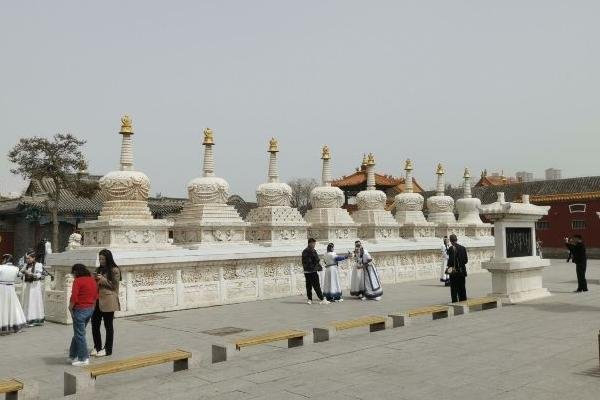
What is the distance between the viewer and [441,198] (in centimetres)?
2783

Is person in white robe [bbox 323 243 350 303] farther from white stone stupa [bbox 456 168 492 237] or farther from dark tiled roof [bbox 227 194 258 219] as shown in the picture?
dark tiled roof [bbox 227 194 258 219]

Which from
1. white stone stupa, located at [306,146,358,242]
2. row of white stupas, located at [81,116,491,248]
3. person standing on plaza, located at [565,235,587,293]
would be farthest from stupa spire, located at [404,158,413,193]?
person standing on plaza, located at [565,235,587,293]

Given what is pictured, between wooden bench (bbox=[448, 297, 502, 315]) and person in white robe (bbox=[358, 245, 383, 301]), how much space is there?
9.97 feet

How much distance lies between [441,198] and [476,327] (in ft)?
59.4

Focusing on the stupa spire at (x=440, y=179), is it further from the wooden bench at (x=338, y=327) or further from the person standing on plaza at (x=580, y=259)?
the wooden bench at (x=338, y=327)

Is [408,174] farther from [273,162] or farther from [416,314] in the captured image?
[416,314]

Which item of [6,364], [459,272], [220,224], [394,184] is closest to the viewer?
[6,364]

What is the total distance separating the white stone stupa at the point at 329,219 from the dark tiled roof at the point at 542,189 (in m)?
26.7

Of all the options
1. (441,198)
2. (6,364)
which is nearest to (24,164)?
(441,198)

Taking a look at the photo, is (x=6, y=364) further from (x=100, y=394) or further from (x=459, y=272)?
(x=459, y=272)

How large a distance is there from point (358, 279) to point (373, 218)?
276 inches

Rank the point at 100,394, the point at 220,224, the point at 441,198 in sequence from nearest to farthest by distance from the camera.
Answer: the point at 100,394
the point at 220,224
the point at 441,198

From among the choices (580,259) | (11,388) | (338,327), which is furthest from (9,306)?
(580,259)

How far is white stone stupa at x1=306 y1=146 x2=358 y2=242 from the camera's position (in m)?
20.8
